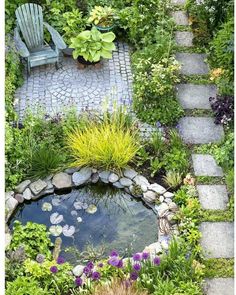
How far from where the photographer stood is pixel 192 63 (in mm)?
11289

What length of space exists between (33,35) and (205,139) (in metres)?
2.97

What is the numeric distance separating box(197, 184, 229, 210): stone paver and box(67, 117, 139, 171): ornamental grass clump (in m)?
0.99

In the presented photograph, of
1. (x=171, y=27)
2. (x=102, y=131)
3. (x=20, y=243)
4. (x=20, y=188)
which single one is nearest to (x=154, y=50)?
(x=171, y=27)

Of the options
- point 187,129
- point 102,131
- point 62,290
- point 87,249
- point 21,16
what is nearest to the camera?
point 62,290

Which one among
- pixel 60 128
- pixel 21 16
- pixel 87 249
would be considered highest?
pixel 21 16

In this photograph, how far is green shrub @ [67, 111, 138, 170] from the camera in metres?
9.46

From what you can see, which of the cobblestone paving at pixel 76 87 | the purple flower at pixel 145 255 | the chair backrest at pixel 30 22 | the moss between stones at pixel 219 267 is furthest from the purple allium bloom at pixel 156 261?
the chair backrest at pixel 30 22

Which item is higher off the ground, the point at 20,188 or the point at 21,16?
the point at 21,16

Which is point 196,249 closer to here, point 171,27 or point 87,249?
point 87,249

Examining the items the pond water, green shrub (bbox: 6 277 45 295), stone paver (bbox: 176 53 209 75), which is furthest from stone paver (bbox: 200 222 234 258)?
stone paver (bbox: 176 53 209 75)

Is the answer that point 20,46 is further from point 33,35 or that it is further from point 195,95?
point 195,95

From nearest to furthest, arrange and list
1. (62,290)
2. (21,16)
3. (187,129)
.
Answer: (62,290)
(187,129)
(21,16)

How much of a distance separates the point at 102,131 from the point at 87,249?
1.56 metres

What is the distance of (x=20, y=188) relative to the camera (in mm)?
9391
